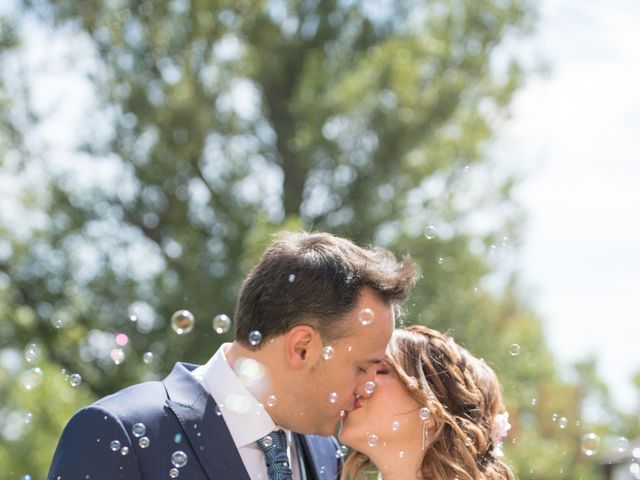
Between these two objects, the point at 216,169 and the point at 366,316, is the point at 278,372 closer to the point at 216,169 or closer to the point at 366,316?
the point at 366,316

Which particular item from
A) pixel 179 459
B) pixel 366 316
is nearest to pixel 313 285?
pixel 366 316

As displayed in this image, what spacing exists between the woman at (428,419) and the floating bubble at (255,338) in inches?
22.0

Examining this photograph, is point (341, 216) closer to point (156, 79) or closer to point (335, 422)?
point (156, 79)

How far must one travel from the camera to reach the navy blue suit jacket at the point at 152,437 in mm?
3527

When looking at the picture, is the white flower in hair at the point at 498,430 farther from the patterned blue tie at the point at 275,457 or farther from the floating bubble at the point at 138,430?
the floating bubble at the point at 138,430

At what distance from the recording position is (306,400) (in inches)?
154

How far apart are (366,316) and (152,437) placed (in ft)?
3.04

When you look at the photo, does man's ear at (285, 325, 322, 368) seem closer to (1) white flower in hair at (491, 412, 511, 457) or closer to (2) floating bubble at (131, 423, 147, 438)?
(2) floating bubble at (131, 423, 147, 438)

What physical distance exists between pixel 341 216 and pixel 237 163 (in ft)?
5.83

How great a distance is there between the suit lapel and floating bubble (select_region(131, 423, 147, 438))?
153 mm

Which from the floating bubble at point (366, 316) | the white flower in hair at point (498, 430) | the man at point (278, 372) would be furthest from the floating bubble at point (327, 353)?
the white flower in hair at point (498, 430)

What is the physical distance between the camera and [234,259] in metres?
13.6

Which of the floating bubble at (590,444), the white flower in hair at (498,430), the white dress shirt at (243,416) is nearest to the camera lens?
the white dress shirt at (243,416)

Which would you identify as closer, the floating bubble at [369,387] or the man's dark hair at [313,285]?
the man's dark hair at [313,285]
